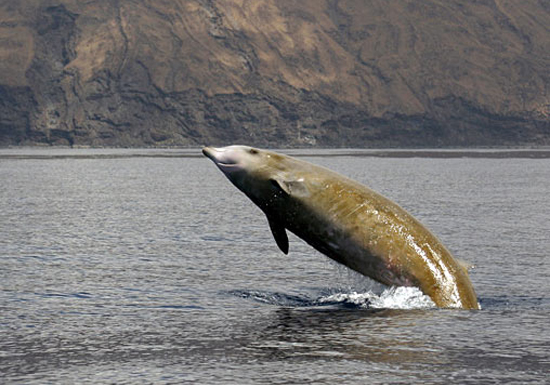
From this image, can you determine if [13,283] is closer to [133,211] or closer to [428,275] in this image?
[428,275]

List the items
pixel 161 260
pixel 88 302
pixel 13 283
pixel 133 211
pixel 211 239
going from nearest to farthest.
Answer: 1. pixel 88 302
2. pixel 13 283
3. pixel 161 260
4. pixel 211 239
5. pixel 133 211

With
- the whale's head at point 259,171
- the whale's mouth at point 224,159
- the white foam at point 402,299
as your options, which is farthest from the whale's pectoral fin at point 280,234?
the white foam at point 402,299

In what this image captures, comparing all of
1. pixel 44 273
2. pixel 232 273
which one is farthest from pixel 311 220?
pixel 44 273

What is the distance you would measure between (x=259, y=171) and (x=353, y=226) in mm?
2144

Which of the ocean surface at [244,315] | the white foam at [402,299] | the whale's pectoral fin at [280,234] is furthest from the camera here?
the whale's pectoral fin at [280,234]

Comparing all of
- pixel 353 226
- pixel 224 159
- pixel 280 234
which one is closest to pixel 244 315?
pixel 280 234

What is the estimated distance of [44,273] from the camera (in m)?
23.0

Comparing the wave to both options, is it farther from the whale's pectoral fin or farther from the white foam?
the whale's pectoral fin

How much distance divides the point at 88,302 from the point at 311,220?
5.40 metres

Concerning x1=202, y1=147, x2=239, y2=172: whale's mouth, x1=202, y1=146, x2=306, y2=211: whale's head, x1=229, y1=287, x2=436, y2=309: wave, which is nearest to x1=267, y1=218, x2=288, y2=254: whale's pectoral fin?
x1=202, y1=146, x2=306, y2=211: whale's head

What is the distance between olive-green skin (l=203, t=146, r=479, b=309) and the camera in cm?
1686

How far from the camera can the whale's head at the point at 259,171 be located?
664 inches

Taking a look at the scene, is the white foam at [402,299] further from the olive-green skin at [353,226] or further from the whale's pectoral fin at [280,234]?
the whale's pectoral fin at [280,234]

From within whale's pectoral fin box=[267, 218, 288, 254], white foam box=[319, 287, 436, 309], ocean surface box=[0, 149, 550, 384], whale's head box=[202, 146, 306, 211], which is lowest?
ocean surface box=[0, 149, 550, 384]
